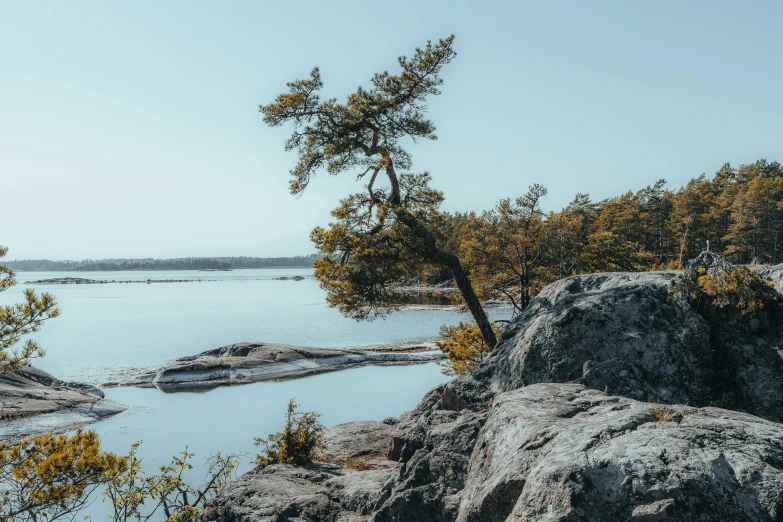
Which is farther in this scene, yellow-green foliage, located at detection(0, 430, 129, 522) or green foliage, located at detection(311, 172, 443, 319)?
green foliage, located at detection(311, 172, 443, 319)

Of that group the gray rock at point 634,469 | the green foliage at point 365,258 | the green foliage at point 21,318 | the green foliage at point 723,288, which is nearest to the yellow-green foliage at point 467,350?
the green foliage at point 365,258

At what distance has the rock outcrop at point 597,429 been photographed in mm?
3393

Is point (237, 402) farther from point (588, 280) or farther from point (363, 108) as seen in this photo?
point (588, 280)

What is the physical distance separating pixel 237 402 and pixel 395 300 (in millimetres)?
13003

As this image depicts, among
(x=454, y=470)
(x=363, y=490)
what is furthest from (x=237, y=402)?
(x=454, y=470)

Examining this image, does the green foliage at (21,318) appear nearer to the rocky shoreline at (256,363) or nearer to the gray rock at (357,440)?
the gray rock at (357,440)

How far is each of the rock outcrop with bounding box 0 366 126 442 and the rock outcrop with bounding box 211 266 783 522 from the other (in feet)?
50.9

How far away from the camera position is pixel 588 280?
33.3 ft

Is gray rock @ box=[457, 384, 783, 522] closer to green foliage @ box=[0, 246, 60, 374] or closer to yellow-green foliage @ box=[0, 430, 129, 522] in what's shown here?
yellow-green foliage @ box=[0, 430, 129, 522]

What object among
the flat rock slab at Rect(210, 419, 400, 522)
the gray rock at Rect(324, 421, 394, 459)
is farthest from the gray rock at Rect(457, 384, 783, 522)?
the gray rock at Rect(324, 421, 394, 459)

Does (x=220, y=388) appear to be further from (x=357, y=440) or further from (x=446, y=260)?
(x=446, y=260)

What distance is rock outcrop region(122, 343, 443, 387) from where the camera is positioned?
3102cm

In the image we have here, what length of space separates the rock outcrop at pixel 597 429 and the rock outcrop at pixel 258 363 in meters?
21.9

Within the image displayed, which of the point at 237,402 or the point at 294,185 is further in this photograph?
the point at 237,402
